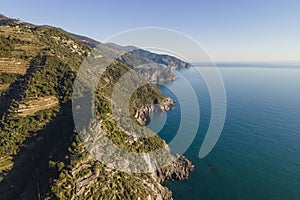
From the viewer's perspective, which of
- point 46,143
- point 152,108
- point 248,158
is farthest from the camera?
point 152,108

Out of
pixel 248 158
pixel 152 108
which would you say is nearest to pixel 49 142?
pixel 248 158

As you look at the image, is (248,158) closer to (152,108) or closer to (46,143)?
(46,143)

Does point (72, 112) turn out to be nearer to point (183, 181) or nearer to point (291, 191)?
point (183, 181)

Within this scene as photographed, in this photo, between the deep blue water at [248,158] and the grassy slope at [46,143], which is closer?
the grassy slope at [46,143]

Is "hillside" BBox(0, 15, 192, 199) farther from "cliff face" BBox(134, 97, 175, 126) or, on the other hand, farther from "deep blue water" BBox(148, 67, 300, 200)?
"cliff face" BBox(134, 97, 175, 126)

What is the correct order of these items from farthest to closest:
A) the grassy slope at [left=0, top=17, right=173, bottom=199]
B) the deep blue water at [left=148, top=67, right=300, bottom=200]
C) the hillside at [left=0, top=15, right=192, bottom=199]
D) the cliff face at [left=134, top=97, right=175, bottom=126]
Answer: the cliff face at [left=134, top=97, right=175, bottom=126]
the deep blue water at [left=148, top=67, right=300, bottom=200]
the hillside at [left=0, top=15, right=192, bottom=199]
the grassy slope at [left=0, top=17, right=173, bottom=199]

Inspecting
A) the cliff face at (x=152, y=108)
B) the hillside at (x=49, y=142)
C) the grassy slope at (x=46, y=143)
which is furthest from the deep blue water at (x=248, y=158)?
the grassy slope at (x=46, y=143)

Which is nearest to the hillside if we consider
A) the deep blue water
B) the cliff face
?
the deep blue water

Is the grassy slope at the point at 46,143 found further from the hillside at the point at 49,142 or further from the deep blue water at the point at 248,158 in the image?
the deep blue water at the point at 248,158
